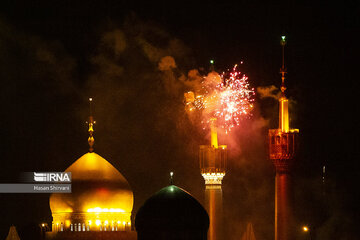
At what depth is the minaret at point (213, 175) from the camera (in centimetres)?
6894

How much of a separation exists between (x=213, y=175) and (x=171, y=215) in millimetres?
7103

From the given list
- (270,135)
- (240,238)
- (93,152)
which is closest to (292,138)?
(270,135)

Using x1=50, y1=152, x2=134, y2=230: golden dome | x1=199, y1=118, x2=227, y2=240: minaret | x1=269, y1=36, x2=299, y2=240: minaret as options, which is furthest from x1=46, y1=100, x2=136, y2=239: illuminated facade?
x1=269, y1=36, x2=299, y2=240: minaret

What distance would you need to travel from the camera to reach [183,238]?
206 ft

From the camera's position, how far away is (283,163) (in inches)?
2744

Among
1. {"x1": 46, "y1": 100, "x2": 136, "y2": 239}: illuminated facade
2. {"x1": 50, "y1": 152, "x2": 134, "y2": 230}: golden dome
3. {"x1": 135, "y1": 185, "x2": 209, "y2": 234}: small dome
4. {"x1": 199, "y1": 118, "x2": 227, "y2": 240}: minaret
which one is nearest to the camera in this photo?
{"x1": 135, "y1": 185, "x2": 209, "y2": 234}: small dome

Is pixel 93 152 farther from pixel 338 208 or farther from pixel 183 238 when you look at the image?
pixel 338 208

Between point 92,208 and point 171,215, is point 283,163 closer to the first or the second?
point 171,215

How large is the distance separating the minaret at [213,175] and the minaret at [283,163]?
107 inches

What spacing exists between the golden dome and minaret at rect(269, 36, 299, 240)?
8364 mm

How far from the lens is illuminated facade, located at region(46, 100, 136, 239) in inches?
2566

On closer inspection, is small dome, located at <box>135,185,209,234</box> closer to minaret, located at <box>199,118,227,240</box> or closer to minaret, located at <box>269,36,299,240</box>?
minaret, located at <box>199,118,227,240</box>

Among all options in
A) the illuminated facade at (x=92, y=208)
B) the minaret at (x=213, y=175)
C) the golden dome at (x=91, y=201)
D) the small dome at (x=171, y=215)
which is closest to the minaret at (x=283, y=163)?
the minaret at (x=213, y=175)

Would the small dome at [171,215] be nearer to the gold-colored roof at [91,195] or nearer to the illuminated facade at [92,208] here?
the illuminated facade at [92,208]
